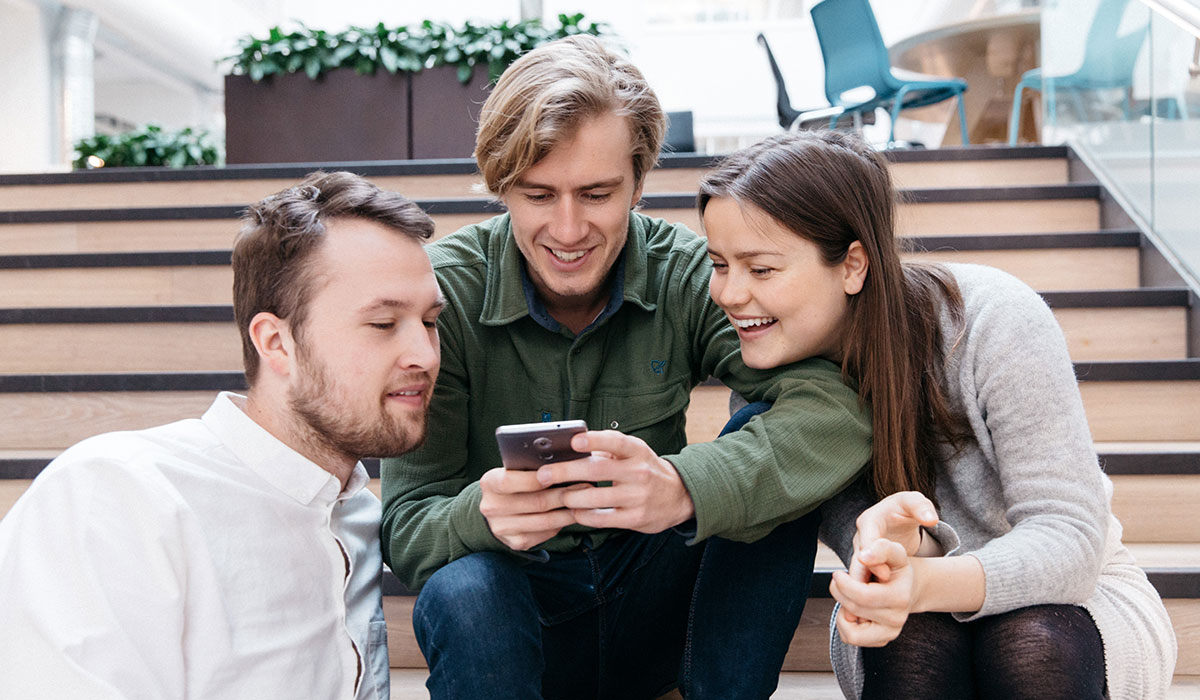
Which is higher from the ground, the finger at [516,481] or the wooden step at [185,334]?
the wooden step at [185,334]

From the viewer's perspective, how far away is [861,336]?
4.04 feet

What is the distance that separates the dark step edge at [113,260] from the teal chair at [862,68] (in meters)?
3.00

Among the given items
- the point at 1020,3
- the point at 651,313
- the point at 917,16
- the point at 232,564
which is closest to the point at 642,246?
the point at 651,313

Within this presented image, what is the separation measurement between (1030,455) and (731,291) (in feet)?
1.39

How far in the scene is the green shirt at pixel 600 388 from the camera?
3.69ft

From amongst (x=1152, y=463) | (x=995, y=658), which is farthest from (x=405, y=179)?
(x=995, y=658)

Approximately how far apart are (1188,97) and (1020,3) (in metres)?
4.90

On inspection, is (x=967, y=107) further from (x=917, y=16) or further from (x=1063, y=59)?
(x=917, y=16)

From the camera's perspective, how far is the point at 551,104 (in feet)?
4.09

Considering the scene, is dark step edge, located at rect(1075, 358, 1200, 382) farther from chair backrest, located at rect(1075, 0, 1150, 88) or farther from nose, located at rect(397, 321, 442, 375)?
nose, located at rect(397, 321, 442, 375)

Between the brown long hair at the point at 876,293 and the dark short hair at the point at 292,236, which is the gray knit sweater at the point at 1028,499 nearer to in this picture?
the brown long hair at the point at 876,293

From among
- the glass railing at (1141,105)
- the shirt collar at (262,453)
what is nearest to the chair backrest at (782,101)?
the glass railing at (1141,105)

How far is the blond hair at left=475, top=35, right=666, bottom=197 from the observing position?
1.25 meters

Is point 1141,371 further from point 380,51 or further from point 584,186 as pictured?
point 380,51
